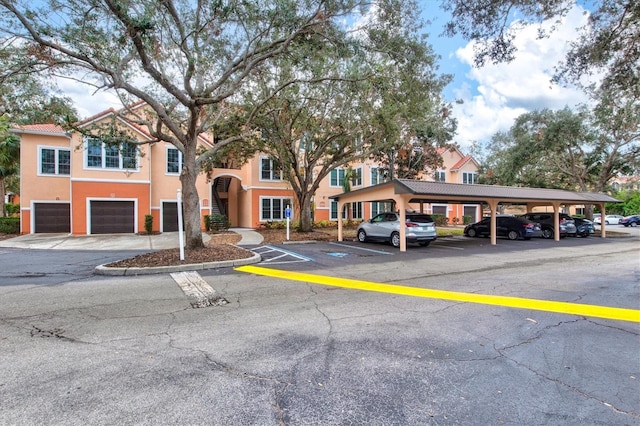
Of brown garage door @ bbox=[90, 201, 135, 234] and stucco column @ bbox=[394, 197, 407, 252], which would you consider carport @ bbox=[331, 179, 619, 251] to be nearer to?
stucco column @ bbox=[394, 197, 407, 252]

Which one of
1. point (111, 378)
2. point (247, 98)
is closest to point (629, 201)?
point (247, 98)

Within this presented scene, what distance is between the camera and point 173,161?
23031 mm

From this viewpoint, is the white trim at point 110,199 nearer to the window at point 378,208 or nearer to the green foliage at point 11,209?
the green foliage at point 11,209

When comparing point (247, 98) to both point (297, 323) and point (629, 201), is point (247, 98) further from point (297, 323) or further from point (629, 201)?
point (629, 201)

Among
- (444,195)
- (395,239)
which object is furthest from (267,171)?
(444,195)

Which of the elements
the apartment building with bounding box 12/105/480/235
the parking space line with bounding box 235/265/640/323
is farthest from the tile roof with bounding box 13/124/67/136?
the parking space line with bounding box 235/265/640/323

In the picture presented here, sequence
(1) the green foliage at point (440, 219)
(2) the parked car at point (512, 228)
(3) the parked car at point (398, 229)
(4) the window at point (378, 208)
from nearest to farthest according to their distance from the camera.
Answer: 1. (3) the parked car at point (398, 229)
2. (2) the parked car at point (512, 228)
3. (4) the window at point (378, 208)
4. (1) the green foliage at point (440, 219)

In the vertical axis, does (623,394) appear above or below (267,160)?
below

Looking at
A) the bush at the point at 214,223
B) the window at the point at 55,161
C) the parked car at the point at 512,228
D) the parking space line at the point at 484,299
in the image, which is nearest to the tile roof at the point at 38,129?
the window at the point at 55,161

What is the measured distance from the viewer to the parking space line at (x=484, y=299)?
522cm

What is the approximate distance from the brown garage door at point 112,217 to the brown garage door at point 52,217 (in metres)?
2.69

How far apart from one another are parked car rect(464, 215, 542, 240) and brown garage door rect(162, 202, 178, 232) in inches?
789

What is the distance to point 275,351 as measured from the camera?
149 inches

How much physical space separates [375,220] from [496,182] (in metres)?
26.7
